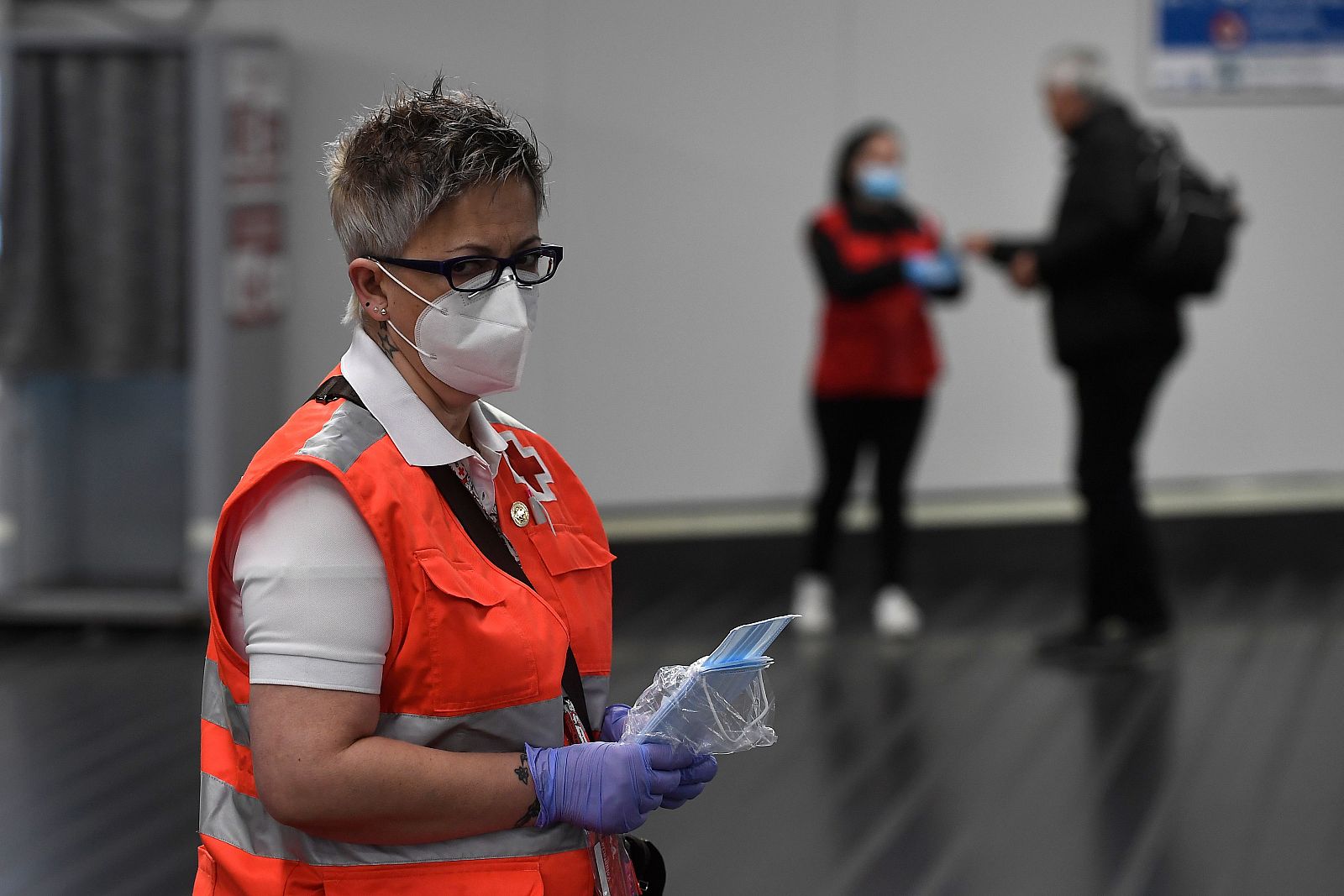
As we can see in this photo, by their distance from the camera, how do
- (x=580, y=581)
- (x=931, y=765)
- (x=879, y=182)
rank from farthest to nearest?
(x=879, y=182) < (x=931, y=765) < (x=580, y=581)

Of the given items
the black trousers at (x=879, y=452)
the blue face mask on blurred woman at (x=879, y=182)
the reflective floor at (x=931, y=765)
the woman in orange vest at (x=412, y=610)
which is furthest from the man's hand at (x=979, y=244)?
the woman in orange vest at (x=412, y=610)

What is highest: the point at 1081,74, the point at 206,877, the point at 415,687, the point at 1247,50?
the point at 1247,50

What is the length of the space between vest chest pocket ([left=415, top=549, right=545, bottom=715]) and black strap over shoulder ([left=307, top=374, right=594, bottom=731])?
0.03 meters

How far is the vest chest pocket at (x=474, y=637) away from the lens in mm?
1195

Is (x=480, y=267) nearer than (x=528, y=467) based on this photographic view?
Yes

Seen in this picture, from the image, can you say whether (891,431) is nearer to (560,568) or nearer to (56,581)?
(56,581)

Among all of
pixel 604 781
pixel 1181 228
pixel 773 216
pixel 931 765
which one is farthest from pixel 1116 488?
pixel 604 781

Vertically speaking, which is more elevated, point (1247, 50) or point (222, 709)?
point (1247, 50)

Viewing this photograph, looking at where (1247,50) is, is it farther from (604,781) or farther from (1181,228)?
(604,781)

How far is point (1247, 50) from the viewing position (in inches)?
235

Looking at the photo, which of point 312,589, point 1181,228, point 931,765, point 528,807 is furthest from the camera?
point 1181,228

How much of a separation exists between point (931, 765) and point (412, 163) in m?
2.85

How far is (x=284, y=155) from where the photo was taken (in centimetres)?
515

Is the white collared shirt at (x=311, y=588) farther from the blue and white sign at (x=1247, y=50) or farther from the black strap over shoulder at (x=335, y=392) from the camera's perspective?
the blue and white sign at (x=1247, y=50)
